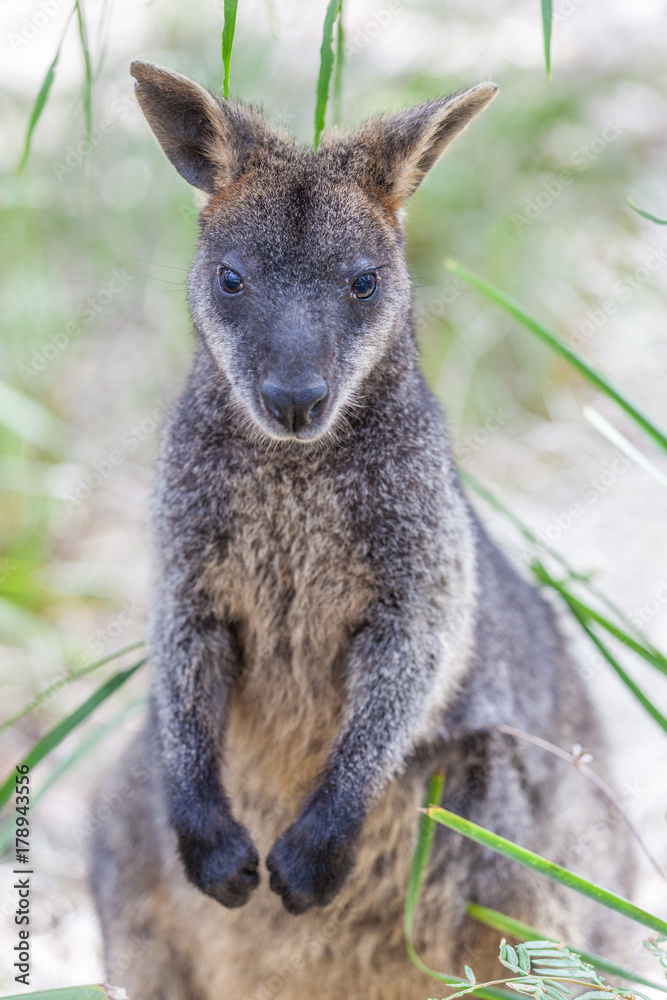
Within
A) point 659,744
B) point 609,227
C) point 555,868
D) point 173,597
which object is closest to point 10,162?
point 609,227

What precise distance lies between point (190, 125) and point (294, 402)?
0.93 metres

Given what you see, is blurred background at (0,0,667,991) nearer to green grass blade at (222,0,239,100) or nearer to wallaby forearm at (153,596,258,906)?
wallaby forearm at (153,596,258,906)

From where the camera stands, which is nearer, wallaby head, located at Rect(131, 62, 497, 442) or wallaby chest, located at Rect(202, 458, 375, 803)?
wallaby head, located at Rect(131, 62, 497, 442)

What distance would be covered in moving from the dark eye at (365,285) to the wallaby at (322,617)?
1 centimetres

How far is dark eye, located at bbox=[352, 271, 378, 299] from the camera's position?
2.82 metres

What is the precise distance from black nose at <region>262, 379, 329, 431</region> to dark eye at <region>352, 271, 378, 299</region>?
364 millimetres

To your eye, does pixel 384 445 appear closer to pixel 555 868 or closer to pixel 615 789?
→ pixel 555 868

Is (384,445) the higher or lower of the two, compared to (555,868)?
higher

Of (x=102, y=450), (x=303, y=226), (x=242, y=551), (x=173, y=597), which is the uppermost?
(x=303, y=226)

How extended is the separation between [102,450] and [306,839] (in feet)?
12.6

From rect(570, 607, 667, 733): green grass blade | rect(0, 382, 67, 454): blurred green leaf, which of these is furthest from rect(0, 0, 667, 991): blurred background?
rect(570, 607, 667, 733): green grass blade

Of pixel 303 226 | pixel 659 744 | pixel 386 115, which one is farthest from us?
pixel 659 744

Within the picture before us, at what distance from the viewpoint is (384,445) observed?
3021mm

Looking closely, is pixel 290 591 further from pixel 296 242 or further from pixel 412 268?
pixel 412 268
